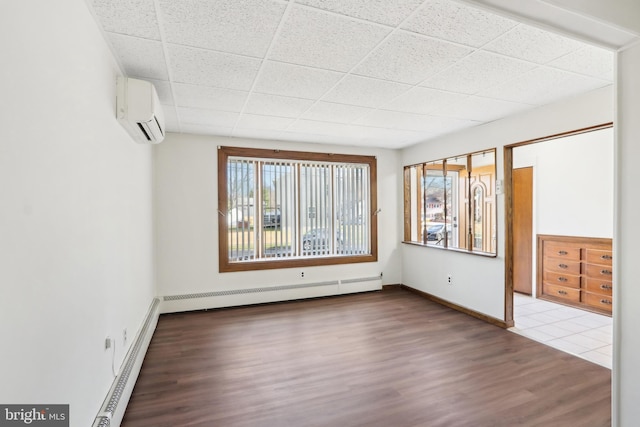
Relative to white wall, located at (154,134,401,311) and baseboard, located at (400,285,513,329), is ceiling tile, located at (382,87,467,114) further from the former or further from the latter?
baseboard, located at (400,285,513,329)

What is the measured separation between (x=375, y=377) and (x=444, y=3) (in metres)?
2.69

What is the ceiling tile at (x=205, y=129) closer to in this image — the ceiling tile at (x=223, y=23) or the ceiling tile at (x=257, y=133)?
the ceiling tile at (x=257, y=133)

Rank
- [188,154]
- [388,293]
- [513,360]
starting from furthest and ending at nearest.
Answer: [388,293] < [188,154] < [513,360]

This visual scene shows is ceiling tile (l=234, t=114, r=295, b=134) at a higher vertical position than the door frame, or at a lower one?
higher

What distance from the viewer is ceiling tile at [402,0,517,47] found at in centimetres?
170

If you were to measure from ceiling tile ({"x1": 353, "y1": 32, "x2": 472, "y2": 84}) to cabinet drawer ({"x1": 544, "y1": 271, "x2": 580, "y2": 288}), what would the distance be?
13.2 ft

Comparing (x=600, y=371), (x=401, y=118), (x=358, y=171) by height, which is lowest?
(x=600, y=371)

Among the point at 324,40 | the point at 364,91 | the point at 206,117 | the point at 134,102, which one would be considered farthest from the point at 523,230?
the point at 134,102

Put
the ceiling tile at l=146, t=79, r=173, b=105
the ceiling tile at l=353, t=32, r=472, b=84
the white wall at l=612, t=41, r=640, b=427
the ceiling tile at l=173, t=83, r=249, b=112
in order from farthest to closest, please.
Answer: the ceiling tile at l=173, t=83, r=249, b=112 < the ceiling tile at l=146, t=79, r=173, b=105 < the ceiling tile at l=353, t=32, r=472, b=84 < the white wall at l=612, t=41, r=640, b=427

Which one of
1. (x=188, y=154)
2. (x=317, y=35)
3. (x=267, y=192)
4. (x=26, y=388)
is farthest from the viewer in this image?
(x=267, y=192)

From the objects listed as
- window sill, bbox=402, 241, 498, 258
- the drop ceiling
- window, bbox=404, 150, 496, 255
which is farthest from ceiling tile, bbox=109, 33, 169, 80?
window, bbox=404, 150, 496, 255

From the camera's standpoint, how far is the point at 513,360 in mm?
2963

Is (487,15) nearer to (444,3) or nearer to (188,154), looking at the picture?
(444,3)

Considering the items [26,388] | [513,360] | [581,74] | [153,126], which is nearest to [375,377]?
[513,360]
